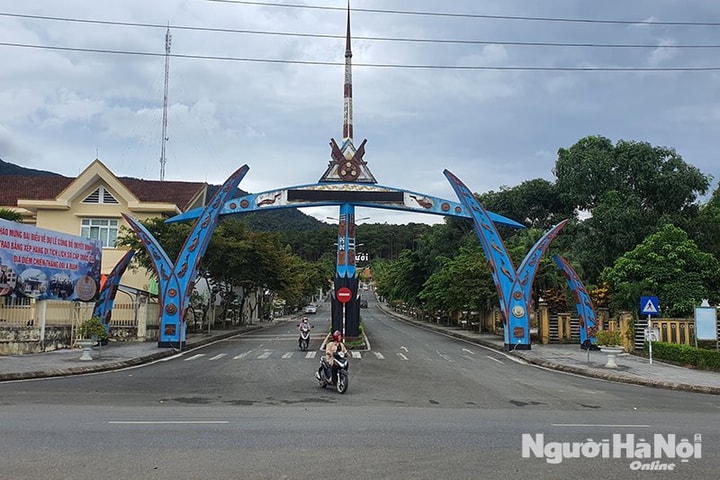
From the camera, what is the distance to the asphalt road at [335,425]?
6645 millimetres

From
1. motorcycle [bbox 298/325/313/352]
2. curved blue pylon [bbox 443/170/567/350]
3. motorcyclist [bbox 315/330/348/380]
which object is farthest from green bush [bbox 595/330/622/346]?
motorcyclist [bbox 315/330/348/380]

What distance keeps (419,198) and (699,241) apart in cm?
2099

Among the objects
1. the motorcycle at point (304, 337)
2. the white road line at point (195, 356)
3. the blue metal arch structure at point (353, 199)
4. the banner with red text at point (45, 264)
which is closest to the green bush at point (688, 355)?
the blue metal arch structure at point (353, 199)

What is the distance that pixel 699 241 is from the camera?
37125mm

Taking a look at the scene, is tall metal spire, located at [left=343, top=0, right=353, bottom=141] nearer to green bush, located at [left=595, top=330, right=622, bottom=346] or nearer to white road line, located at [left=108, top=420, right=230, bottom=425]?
green bush, located at [left=595, top=330, right=622, bottom=346]

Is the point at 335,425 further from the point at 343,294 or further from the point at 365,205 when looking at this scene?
the point at 365,205

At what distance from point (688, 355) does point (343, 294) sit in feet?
44.0

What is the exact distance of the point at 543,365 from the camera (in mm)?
20859

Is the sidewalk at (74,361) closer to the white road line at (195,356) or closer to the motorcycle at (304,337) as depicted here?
the white road line at (195,356)

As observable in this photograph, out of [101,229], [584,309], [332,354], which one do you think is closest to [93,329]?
[332,354]

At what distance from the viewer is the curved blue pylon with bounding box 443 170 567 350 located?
1014 inches

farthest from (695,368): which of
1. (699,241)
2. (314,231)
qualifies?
(314,231)

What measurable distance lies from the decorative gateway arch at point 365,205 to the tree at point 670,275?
14.0ft

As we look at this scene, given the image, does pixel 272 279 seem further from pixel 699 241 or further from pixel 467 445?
pixel 467 445
